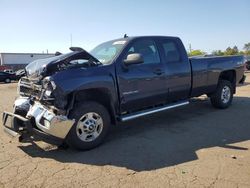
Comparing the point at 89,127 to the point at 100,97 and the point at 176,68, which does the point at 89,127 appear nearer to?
the point at 100,97

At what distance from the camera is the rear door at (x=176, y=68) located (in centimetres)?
644

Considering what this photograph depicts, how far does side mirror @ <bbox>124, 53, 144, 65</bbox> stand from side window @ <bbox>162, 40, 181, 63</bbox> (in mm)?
1307

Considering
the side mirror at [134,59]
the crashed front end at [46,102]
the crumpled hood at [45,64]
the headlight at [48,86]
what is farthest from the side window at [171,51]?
the headlight at [48,86]

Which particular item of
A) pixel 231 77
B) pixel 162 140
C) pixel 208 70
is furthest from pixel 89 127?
pixel 231 77

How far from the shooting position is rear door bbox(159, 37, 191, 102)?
254 inches

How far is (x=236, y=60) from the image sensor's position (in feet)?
27.4

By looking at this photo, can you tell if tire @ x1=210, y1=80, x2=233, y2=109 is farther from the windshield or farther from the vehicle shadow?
the windshield

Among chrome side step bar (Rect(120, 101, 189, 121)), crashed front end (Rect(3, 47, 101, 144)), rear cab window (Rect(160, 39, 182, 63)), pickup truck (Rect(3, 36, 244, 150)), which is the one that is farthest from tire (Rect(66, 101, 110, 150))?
rear cab window (Rect(160, 39, 182, 63))

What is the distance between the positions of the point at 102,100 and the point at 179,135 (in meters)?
1.72

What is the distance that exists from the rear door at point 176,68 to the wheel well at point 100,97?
5.37ft

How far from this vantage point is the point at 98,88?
514cm

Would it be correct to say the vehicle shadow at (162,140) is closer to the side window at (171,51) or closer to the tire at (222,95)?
the tire at (222,95)

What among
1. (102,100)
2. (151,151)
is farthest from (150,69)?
(151,151)

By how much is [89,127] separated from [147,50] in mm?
2230
